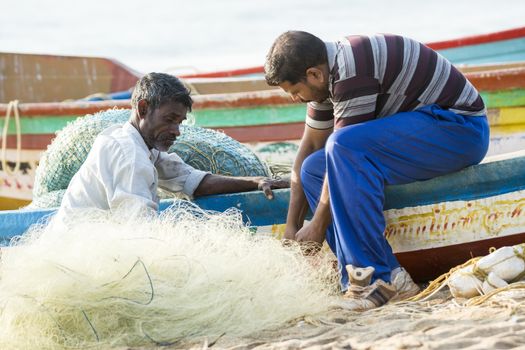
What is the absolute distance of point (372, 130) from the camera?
170 inches

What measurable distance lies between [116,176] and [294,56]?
107 centimetres

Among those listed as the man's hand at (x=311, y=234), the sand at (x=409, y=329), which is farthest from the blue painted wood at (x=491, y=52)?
the sand at (x=409, y=329)

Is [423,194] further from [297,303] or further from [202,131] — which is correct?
[202,131]

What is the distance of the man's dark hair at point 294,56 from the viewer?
4262mm

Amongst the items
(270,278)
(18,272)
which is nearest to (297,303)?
(270,278)

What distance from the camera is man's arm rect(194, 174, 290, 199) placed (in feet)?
16.7

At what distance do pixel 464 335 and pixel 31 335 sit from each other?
1764mm

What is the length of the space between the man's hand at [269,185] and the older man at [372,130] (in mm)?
379

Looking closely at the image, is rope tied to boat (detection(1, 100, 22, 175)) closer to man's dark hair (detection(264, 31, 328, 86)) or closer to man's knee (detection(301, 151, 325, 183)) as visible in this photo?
man's knee (detection(301, 151, 325, 183))

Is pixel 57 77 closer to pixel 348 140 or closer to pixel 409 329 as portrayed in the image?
pixel 348 140

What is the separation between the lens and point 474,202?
475 cm

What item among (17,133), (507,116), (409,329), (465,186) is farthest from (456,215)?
(17,133)

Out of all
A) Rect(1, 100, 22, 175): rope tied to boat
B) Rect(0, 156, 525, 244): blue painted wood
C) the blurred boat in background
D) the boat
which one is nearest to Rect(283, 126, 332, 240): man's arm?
Rect(0, 156, 525, 244): blue painted wood

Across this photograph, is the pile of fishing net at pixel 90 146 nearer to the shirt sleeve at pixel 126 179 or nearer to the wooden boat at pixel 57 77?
the shirt sleeve at pixel 126 179
